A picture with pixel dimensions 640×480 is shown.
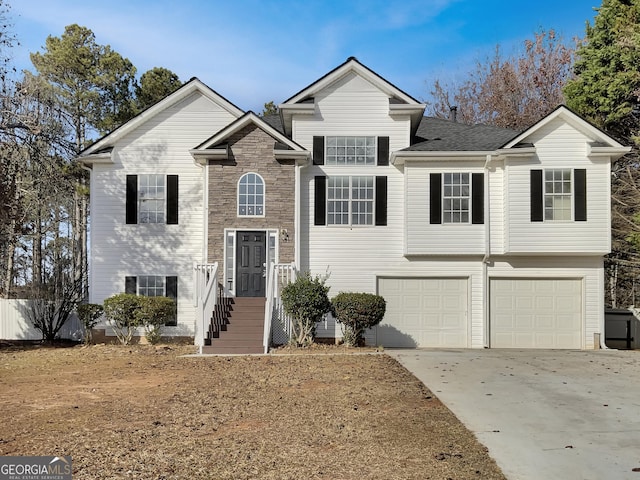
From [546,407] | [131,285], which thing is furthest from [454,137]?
[546,407]

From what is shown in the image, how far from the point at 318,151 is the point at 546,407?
34.0 ft

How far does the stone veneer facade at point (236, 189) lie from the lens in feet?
53.1

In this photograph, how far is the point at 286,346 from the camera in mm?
14430

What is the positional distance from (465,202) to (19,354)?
12.2 metres

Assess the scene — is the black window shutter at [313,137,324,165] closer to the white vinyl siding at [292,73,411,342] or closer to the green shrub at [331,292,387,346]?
the white vinyl siding at [292,73,411,342]

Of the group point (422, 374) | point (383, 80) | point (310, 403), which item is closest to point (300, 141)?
point (383, 80)

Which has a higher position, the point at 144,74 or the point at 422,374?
the point at 144,74

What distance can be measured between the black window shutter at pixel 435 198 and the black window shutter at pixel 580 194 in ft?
11.7

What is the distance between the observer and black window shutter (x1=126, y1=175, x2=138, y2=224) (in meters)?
16.8

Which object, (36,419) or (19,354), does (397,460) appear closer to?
(36,419)

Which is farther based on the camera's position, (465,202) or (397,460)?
(465,202)

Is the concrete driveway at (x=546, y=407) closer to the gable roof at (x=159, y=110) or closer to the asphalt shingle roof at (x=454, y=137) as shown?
the asphalt shingle roof at (x=454, y=137)

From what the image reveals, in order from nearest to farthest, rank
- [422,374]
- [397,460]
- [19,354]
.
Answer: [397,460] → [422,374] → [19,354]

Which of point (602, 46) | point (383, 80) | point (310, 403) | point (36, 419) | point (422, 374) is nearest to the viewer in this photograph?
point (36, 419)
